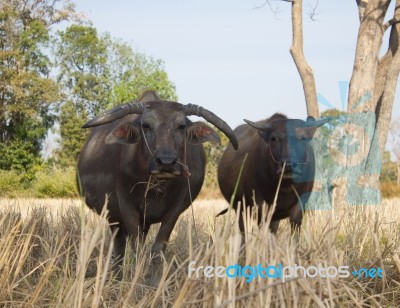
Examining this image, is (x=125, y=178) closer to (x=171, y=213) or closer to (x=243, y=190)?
(x=171, y=213)

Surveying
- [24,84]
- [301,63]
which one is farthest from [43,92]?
[301,63]

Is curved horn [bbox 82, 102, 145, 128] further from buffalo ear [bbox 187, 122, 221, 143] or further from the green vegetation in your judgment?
the green vegetation

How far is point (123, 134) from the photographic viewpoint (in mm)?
5855

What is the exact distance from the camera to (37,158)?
119 feet

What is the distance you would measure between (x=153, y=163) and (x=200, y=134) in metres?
0.75

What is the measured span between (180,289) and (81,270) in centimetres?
44

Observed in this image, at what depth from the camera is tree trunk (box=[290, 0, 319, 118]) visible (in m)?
12.6

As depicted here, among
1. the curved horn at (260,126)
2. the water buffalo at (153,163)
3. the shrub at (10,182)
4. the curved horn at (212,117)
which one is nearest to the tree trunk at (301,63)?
the curved horn at (260,126)

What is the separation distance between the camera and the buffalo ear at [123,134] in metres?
5.82

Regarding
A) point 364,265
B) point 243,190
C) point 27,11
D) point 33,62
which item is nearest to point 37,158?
→ point 33,62

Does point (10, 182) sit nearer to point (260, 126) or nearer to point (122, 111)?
point (260, 126)

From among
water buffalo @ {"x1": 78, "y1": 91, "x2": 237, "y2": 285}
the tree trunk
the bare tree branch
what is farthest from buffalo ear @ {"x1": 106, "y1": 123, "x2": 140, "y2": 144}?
the bare tree branch

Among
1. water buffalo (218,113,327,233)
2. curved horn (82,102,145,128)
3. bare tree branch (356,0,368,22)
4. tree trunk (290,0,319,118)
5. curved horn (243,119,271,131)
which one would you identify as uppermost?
bare tree branch (356,0,368,22)

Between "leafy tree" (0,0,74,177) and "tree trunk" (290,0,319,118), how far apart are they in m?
24.0
